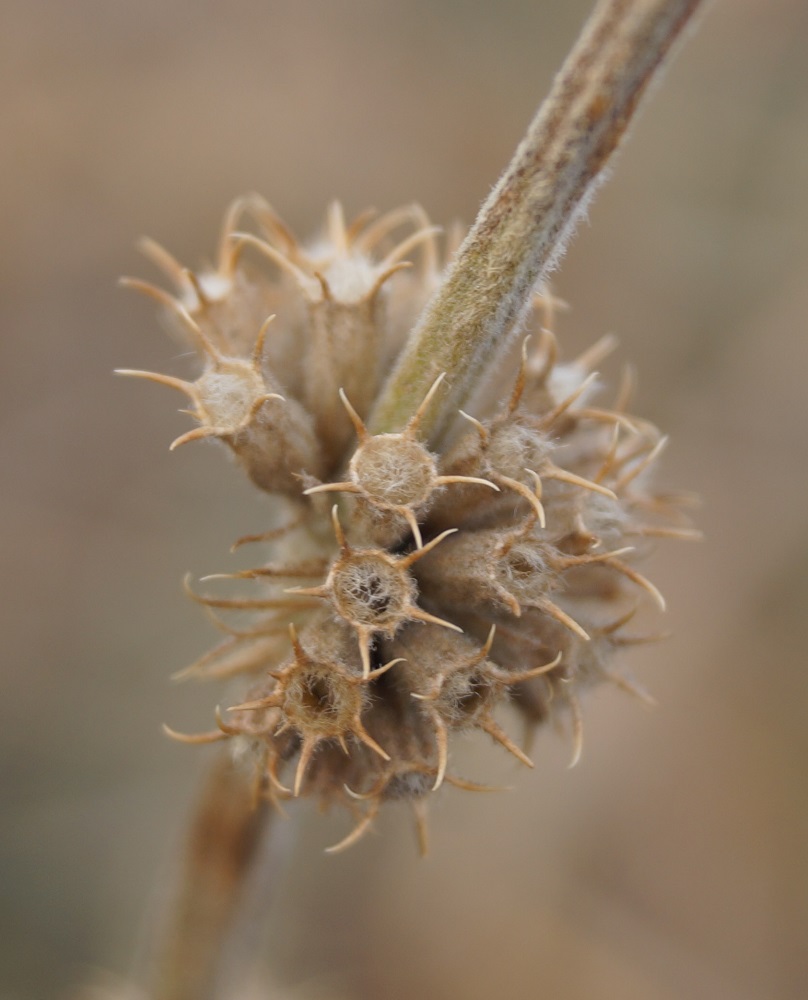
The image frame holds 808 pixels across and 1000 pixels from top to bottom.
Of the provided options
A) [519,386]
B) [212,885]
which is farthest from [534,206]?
[212,885]

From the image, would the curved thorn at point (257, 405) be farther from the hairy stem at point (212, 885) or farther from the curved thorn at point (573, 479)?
the hairy stem at point (212, 885)

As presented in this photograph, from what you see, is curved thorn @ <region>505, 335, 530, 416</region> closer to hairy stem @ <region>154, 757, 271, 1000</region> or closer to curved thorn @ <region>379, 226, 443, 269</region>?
curved thorn @ <region>379, 226, 443, 269</region>

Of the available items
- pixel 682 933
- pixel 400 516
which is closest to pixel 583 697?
pixel 400 516

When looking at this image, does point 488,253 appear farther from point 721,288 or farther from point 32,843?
point 32,843

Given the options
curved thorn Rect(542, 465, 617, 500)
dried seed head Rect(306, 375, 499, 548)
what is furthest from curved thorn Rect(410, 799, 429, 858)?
curved thorn Rect(542, 465, 617, 500)

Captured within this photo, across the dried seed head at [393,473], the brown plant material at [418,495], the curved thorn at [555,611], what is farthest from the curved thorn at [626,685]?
the dried seed head at [393,473]
